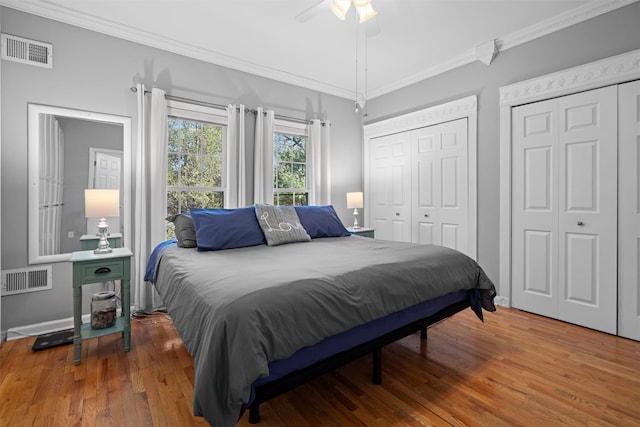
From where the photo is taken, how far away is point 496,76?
3.40 meters

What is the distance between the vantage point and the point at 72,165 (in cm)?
285

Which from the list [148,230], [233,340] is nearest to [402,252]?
[233,340]

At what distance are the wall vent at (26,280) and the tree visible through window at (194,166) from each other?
1.08 meters

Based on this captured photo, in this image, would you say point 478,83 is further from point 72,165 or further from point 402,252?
point 72,165

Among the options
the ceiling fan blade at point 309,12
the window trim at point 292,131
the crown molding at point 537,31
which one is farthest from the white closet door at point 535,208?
the window trim at point 292,131

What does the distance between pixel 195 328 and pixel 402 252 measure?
151 centimetres

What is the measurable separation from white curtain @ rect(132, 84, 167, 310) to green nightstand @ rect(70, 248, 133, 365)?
1.98ft

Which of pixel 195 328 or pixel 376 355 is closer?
pixel 195 328

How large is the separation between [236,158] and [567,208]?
11.3 ft

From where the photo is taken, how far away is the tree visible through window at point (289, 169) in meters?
4.25

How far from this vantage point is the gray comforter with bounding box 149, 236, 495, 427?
4.17 ft

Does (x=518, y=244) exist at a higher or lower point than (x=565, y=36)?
lower

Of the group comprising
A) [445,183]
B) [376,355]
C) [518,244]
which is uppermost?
[445,183]

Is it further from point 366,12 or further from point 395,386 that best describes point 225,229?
point 366,12
